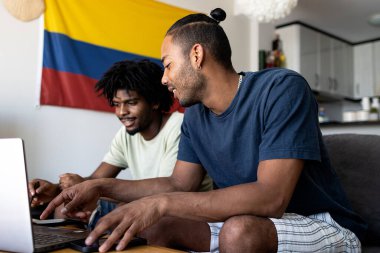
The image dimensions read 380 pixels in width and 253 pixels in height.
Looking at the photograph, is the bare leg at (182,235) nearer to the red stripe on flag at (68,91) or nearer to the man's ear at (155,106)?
the man's ear at (155,106)

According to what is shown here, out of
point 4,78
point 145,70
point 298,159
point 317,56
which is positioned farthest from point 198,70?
point 317,56

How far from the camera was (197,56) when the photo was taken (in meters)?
1.22

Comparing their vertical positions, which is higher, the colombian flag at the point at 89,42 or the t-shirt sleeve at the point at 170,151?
the colombian flag at the point at 89,42

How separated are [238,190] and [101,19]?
210 centimetres

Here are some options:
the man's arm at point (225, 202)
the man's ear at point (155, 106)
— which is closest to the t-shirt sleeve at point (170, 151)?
the man's ear at point (155, 106)

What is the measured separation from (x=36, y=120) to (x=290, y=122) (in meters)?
1.85

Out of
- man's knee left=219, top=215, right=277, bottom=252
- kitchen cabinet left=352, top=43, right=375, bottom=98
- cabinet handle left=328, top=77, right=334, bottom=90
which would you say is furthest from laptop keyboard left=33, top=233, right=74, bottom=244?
kitchen cabinet left=352, top=43, right=375, bottom=98

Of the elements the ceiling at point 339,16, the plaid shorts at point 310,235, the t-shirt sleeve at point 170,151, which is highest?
the ceiling at point 339,16

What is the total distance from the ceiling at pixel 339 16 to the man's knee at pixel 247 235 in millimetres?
3657

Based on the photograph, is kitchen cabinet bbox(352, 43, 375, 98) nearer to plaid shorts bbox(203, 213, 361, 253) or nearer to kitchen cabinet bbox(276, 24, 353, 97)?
kitchen cabinet bbox(276, 24, 353, 97)

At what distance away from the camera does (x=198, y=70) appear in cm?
123

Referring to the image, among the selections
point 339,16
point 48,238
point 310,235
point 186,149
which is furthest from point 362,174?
point 339,16

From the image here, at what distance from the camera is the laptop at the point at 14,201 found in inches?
28.4

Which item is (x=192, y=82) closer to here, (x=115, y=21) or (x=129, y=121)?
(x=129, y=121)
